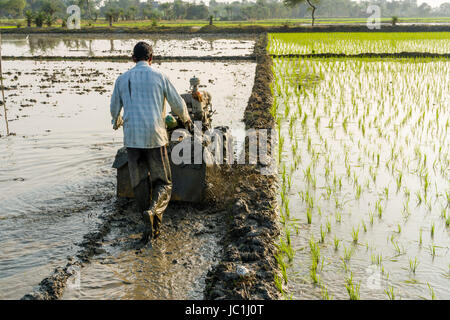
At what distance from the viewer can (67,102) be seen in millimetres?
7871

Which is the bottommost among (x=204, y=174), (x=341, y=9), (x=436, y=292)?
(x=436, y=292)

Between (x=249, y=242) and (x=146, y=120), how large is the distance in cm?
103

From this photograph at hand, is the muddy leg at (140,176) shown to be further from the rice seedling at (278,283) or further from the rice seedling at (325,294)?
the rice seedling at (325,294)

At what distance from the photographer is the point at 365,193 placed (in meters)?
3.79

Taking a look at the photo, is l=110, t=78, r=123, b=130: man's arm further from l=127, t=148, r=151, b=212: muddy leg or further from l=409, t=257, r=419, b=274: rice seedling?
l=409, t=257, r=419, b=274: rice seedling

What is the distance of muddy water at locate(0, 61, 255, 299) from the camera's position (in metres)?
2.54

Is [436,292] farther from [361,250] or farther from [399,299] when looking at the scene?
[361,250]

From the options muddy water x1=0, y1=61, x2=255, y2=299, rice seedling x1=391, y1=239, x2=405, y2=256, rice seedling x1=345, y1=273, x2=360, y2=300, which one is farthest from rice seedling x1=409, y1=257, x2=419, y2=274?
muddy water x1=0, y1=61, x2=255, y2=299

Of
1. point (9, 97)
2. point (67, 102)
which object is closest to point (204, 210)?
point (67, 102)

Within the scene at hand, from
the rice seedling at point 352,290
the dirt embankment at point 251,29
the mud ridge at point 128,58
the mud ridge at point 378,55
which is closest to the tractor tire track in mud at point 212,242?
the rice seedling at point 352,290

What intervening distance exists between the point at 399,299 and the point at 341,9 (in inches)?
3275

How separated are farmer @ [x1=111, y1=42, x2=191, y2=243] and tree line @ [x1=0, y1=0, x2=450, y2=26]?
80.4 feet

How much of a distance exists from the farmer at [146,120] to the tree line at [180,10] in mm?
24512

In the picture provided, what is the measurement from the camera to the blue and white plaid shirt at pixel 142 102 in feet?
9.51
